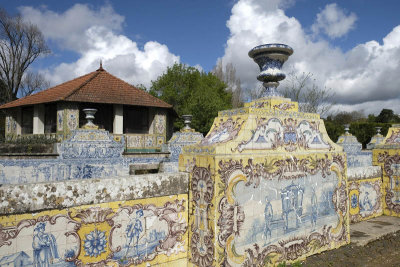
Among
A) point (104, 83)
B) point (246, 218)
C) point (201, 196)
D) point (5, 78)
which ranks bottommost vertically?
point (246, 218)

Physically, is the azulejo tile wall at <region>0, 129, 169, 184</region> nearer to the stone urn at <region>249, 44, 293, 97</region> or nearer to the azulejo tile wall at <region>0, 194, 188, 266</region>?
the azulejo tile wall at <region>0, 194, 188, 266</region>

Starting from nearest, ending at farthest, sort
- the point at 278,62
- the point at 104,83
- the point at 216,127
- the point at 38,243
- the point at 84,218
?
the point at 38,243
the point at 84,218
the point at 216,127
the point at 278,62
the point at 104,83

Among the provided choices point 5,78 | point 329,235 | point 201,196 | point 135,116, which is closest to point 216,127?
point 201,196

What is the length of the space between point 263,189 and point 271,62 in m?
2.06

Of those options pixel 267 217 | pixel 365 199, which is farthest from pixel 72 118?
pixel 267 217

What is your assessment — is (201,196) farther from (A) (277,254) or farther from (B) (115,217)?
(A) (277,254)

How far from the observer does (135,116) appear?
1836 centimetres

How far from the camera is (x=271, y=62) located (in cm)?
484

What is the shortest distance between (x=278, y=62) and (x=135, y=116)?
14445 mm

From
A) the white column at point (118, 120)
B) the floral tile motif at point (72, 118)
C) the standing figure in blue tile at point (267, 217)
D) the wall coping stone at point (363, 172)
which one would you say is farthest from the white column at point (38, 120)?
the standing figure in blue tile at point (267, 217)

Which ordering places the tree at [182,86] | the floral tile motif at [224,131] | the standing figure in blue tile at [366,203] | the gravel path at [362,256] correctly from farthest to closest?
the tree at [182,86] < the standing figure in blue tile at [366,203] < the gravel path at [362,256] < the floral tile motif at [224,131]

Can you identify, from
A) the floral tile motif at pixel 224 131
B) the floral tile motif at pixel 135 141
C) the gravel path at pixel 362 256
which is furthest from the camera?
the floral tile motif at pixel 135 141

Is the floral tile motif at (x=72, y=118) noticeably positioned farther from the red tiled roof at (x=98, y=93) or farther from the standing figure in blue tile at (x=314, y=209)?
the standing figure in blue tile at (x=314, y=209)

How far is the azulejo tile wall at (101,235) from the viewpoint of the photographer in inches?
113
